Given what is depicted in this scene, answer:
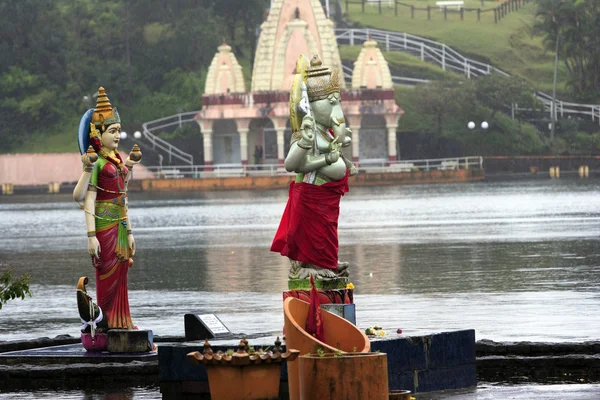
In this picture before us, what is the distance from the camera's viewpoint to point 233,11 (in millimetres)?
107500

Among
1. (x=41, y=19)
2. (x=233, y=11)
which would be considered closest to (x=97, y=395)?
(x=41, y=19)

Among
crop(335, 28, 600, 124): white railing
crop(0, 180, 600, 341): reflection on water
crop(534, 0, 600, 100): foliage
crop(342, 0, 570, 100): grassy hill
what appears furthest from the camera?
crop(342, 0, 570, 100): grassy hill

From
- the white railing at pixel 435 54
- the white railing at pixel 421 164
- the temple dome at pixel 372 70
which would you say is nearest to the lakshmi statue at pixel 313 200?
the white railing at pixel 421 164

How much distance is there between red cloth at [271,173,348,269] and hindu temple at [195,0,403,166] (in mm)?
74388

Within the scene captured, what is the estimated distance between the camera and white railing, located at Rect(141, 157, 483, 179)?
88.3 metres

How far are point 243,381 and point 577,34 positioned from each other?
304 feet

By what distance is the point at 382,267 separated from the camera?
2673 centimetres

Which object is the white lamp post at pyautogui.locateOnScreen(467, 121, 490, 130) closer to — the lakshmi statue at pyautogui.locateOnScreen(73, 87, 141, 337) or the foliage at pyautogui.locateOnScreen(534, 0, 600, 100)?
the foliage at pyautogui.locateOnScreen(534, 0, 600, 100)

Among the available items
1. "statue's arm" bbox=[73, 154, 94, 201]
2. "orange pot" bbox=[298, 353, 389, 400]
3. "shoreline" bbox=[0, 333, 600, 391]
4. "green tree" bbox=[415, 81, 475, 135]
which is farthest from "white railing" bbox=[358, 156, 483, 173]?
"orange pot" bbox=[298, 353, 389, 400]

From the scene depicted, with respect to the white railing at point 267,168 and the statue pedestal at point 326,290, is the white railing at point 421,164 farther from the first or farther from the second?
the statue pedestal at point 326,290

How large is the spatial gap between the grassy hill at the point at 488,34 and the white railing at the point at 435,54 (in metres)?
1.67

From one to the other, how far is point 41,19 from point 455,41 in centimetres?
3102

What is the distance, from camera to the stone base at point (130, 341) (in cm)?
1435

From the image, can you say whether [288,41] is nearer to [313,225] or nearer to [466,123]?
[466,123]
